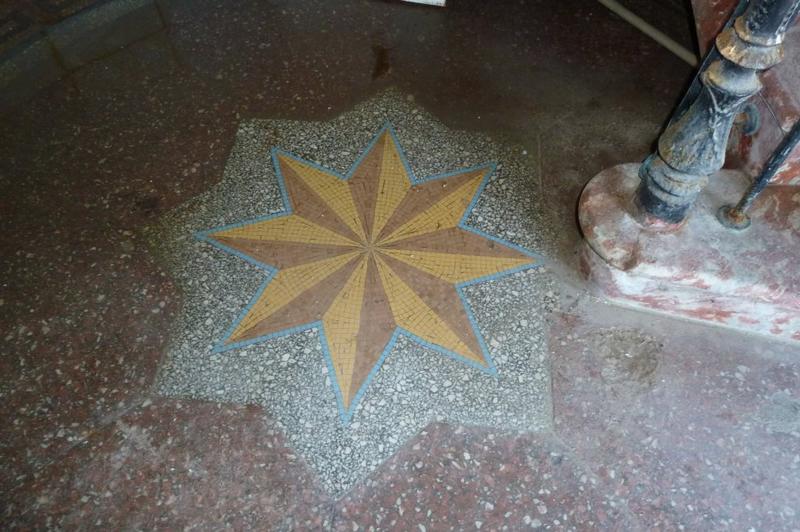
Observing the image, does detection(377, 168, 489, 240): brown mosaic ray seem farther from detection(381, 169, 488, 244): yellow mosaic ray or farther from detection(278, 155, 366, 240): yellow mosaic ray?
detection(278, 155, 366, 240): yellow mosaic ray

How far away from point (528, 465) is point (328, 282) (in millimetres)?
1099

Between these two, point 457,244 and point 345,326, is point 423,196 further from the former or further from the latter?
point 345,326

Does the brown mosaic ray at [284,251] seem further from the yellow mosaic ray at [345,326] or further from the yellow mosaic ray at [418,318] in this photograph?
the yellow mosaic ray at [418,318]

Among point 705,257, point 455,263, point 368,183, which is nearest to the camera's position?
point 705,257

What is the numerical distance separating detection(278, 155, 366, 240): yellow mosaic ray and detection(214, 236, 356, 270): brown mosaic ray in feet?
0.52

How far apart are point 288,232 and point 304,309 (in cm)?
42

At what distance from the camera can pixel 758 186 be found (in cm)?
222

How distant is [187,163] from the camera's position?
2.95 m

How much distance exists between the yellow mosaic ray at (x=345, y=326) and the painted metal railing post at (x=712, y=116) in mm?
1238

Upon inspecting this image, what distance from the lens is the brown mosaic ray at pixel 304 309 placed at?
2430 millimetres

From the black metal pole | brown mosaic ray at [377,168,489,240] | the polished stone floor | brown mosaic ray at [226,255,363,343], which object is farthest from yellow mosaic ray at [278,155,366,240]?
the black metal pole

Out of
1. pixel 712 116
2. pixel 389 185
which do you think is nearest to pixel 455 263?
pixel 389 185

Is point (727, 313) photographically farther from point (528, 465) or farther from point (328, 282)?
point (328, 282)

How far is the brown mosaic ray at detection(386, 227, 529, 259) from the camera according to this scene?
2.65 metres
